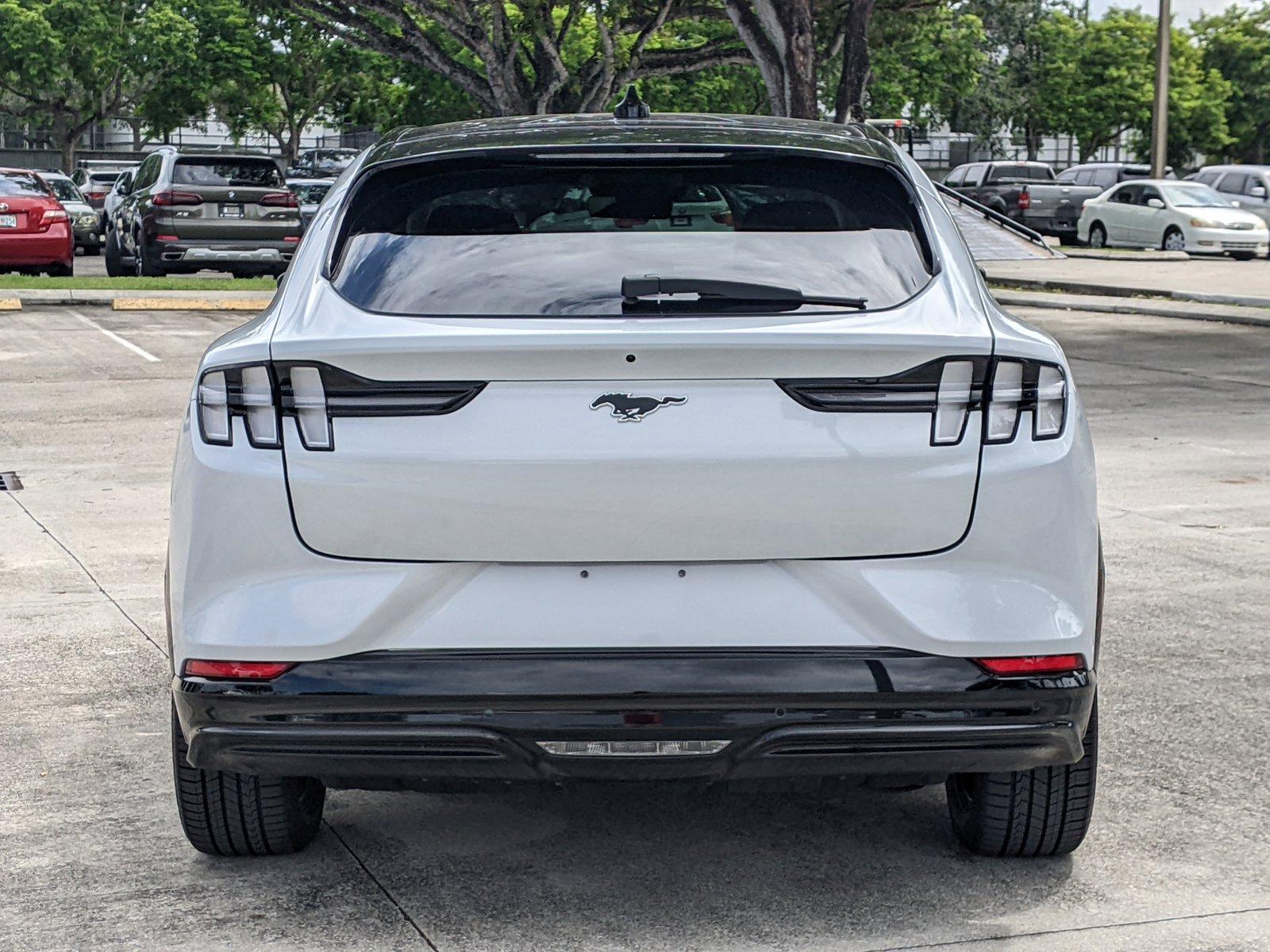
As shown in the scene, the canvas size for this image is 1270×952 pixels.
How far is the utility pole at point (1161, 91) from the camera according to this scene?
38.2 metres

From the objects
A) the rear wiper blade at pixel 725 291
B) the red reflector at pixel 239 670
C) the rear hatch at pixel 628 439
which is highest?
the rear wiper blade at pixel 725 291

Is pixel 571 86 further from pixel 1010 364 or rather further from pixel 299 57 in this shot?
pixel 1010 364

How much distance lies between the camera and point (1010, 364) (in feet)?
12.2

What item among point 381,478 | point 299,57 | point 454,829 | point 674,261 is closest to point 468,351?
point 381,478

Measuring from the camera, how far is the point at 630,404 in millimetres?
3607

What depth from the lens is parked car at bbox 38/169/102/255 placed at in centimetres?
3747

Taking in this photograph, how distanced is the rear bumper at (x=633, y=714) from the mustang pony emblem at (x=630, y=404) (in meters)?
0.45

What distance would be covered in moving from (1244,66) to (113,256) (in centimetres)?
6180

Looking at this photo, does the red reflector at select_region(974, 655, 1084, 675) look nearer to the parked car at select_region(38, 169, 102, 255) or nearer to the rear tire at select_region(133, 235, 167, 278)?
the rear tire at select_region(133, 235, 167, 278)

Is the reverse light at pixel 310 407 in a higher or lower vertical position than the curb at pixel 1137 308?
higher

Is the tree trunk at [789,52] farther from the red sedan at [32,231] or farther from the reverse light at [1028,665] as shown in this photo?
the reverse light at [1028,665]

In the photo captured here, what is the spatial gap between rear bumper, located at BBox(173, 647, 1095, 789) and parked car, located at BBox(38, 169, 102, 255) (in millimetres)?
34803

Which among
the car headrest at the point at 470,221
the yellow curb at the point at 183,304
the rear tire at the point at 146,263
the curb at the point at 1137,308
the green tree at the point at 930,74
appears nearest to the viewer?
the car headrest at the point at 470,221

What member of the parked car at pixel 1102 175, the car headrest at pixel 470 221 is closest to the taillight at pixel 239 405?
the car headrest at pixel 470 221
